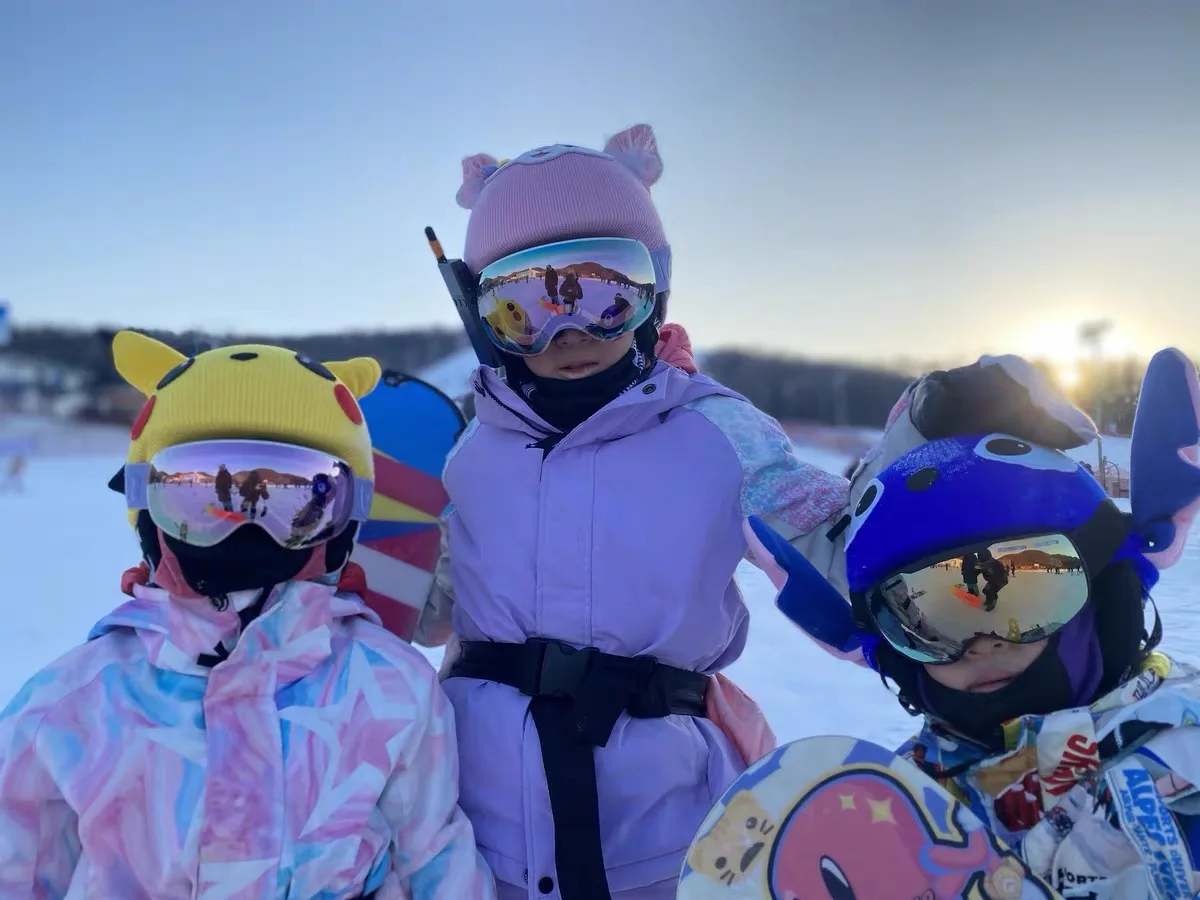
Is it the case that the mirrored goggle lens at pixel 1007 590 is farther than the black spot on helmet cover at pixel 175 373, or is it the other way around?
the black spot on helmet cover at pixel 175 373

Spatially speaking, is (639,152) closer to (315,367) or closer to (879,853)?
(315,367)

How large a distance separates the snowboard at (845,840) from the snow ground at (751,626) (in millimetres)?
619

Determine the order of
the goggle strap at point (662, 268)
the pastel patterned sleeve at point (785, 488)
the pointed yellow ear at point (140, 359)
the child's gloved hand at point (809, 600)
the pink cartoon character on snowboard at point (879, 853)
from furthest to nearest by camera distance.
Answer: the goggle strap at point (662, 268)
the pointed yellow ear at point (140, 359)
the pastel patterned sleeve at point (785, 488)
the child's gloved hand at point (809, 600)
the pink cartoon character on snowboard at point (879, 853)

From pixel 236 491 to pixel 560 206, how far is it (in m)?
0.84

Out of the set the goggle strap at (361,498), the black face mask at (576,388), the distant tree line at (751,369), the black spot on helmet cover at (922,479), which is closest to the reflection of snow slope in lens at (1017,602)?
the black spot on helmet cover at (922,479)

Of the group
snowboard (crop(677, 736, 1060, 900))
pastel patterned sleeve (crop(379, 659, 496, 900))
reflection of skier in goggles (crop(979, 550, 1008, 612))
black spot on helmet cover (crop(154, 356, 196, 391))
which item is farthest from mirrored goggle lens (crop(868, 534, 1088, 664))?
black spot on helmet cover (crop(154, 356, 196, 391))

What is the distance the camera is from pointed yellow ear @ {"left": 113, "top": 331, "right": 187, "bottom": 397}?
1662 mm

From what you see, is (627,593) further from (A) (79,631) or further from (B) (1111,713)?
(A) (79,631)

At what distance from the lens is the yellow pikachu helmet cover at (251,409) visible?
4.83 ft

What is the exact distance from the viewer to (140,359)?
167 cm

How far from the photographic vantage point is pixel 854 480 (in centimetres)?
159

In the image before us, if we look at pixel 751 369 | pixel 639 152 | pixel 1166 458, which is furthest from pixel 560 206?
pixel 751 369

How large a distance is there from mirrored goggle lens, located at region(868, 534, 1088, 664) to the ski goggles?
0.99 m

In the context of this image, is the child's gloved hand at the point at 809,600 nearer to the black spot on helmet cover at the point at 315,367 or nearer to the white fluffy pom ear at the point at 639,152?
the black spot on helmet cover at the point at 315,367
